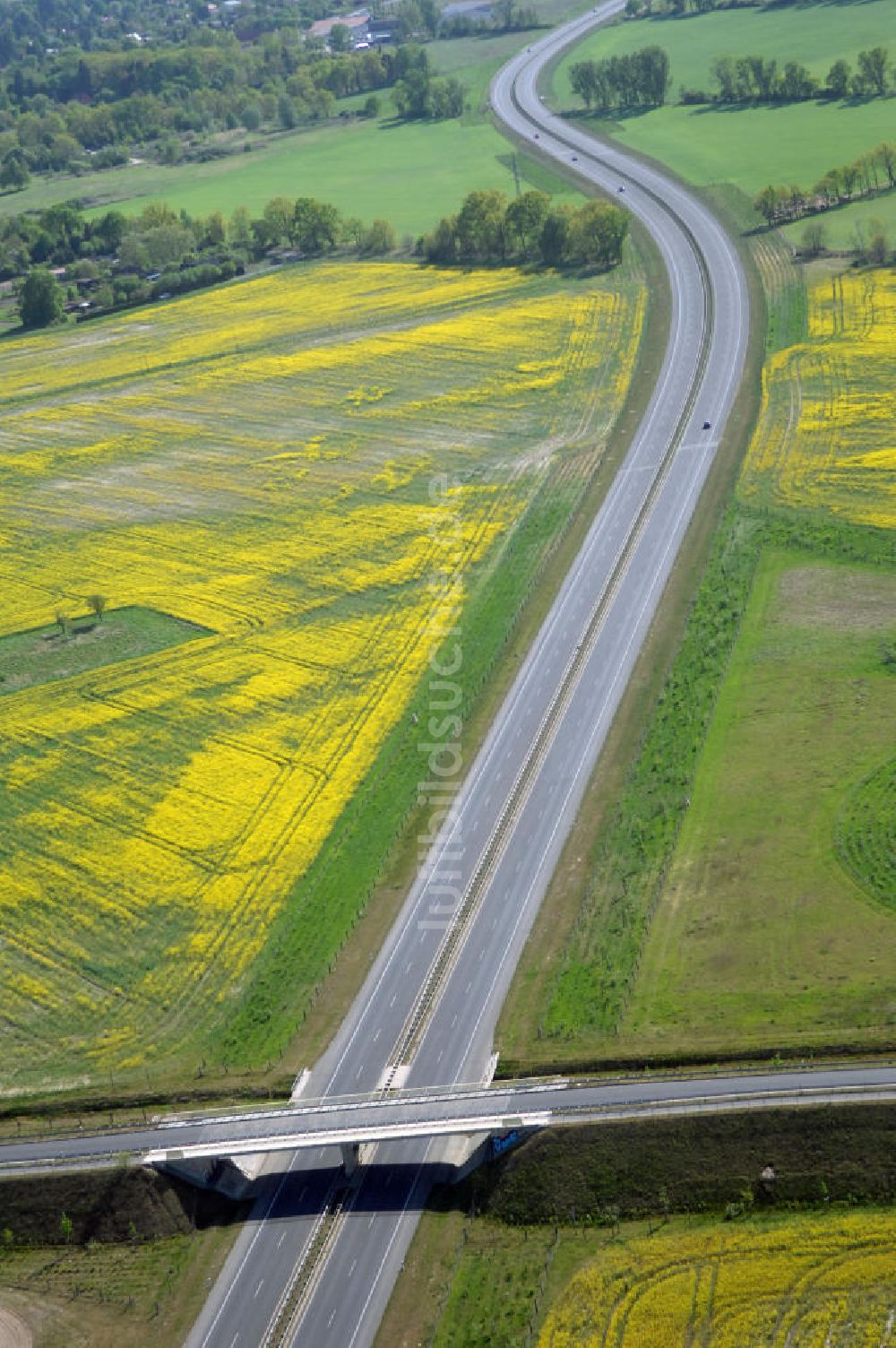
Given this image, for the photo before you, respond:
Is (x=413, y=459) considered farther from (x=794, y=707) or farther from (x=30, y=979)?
(x=30, y=979)

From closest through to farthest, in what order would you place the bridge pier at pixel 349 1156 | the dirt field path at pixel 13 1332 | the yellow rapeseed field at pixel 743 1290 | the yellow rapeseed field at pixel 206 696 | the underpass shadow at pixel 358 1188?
the yellow rapeseed field at pixel 743 1290 < the dirt field path at pixel 13 1332 < the underpass shadow at pixel 358 1188 < the bridge pier at pixel 349 1156 < the yellow rapeseed field at pixel 206 696

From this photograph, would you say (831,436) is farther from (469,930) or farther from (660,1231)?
(660,1231)

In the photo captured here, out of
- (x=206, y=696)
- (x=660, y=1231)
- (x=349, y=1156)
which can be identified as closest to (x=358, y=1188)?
(x=349, y=1156)

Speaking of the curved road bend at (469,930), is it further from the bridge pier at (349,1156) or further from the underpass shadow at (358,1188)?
the bridge pier at (349,1156)

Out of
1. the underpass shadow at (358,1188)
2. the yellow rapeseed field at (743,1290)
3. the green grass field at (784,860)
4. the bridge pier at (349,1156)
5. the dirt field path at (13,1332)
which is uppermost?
the green grass field at (784,860)

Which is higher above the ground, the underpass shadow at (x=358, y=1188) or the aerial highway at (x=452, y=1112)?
the aerial highway at (x=452, y=1112)

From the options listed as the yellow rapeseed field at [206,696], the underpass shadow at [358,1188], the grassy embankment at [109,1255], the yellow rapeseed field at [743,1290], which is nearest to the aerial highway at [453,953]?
Result: the underpass shadow at [358,1188]

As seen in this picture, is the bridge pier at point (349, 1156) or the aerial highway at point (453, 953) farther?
the bridge pier at point (349, 1156)
